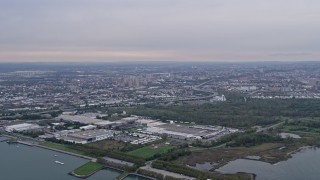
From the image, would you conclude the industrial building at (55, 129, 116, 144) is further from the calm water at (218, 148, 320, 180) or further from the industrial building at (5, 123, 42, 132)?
the calm water at (218, 148, 320, 180)

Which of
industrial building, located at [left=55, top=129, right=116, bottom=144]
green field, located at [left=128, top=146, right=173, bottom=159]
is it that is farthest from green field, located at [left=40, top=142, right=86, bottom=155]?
green field, located at [left=128, top=146, right=173, bottom=159]

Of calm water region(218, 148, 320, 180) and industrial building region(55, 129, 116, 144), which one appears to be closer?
calm water region(218, 148, 320, 180)

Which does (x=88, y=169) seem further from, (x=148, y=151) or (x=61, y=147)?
(x=61, y=147)

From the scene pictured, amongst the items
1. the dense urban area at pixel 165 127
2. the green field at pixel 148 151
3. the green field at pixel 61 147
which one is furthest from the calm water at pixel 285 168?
the green field at pixel 61 147

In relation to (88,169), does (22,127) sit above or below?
above

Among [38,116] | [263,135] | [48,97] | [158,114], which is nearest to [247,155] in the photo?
[263,135]

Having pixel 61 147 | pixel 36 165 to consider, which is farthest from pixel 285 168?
pixel 61 147
